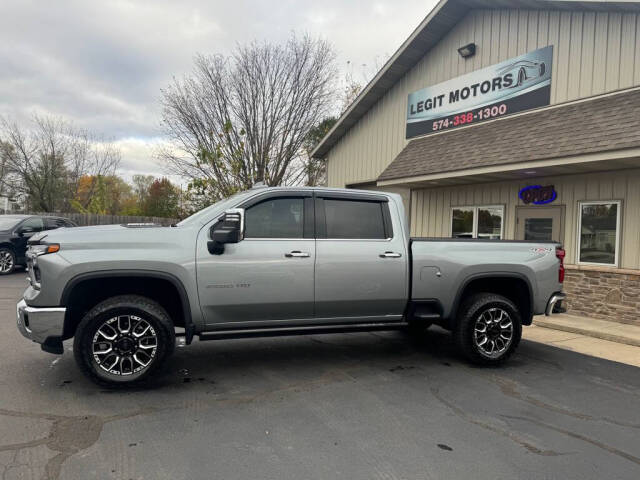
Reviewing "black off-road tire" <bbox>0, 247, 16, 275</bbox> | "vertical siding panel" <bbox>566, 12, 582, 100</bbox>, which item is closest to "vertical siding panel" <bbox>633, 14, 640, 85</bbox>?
"vertical siding panel" <bbox>566, 12, 582, 100</bbox>

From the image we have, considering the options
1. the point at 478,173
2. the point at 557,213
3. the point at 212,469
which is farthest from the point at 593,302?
the point at 212,469

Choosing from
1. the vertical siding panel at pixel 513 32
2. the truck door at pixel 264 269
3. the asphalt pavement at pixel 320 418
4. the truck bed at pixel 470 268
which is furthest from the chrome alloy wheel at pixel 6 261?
the vertical siding panel at pixel 513 32

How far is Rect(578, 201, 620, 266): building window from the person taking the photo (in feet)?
28.7

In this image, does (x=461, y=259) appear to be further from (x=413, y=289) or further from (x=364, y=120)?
(x=364, y=120)

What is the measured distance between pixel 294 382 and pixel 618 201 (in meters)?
7.17

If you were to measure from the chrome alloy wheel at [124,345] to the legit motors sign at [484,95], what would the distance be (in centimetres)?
926

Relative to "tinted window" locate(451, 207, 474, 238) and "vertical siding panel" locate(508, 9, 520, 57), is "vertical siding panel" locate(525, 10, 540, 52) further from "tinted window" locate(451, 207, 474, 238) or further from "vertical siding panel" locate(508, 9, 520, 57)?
"tinted window" locate(451, 207, 474, 238)

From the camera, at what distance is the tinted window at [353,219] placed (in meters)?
5.29

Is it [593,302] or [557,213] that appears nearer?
[593,302]

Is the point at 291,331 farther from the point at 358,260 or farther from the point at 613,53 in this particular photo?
the point at 613,53

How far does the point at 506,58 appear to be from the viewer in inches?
428

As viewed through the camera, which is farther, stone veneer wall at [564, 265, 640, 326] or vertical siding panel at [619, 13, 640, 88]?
vertical siding panel at [619, 13, 640, 88]

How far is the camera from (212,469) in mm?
3139

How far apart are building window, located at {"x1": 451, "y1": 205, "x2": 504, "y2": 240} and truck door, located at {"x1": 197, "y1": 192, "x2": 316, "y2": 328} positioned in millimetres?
6801
